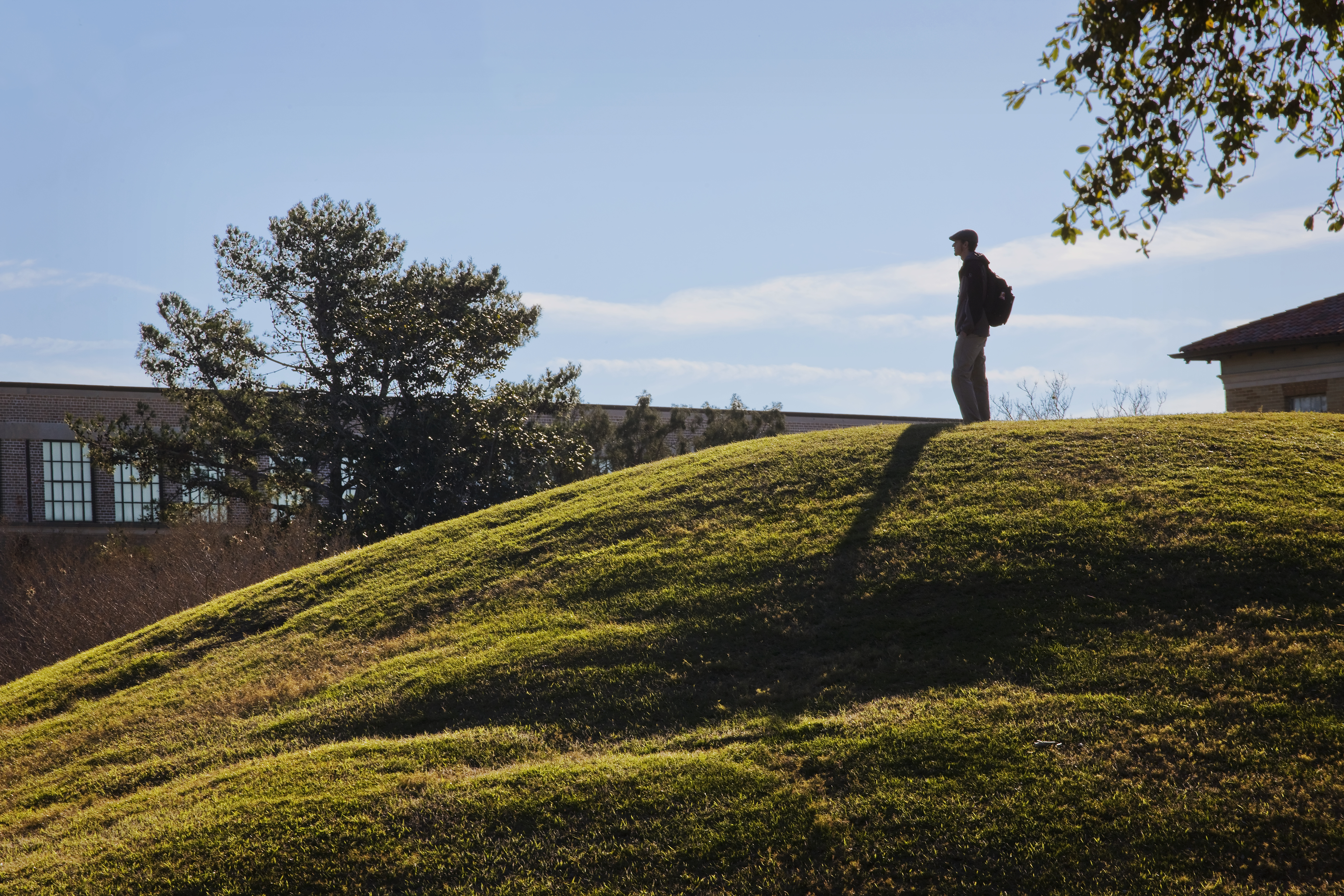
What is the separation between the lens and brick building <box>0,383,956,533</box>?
30.0 m

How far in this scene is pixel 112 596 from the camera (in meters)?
18.5

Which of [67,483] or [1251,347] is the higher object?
[1251,347]

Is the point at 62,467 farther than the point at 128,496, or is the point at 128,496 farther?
the point at 128,496

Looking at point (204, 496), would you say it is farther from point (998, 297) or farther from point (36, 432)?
point (998, 297)

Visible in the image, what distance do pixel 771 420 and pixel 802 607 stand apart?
2391cm

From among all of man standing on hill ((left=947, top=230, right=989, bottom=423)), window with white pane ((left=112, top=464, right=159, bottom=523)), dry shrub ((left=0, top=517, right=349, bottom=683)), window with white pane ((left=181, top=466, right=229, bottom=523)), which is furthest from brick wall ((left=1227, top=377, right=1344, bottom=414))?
window with white pane ((left=112, top=464, right=159, bottom=523))

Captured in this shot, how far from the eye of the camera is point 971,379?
1109 centimetres

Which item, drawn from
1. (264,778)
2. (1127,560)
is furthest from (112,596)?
(1127,560)

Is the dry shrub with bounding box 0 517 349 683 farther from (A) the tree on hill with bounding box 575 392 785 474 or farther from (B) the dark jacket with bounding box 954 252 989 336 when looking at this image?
(B) the dark jacket with bounding box 954 252 989 336

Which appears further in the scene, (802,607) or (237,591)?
(237,591)

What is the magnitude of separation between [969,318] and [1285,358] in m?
14.5

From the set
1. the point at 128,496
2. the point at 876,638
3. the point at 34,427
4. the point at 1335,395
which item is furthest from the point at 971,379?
the point at 34,427

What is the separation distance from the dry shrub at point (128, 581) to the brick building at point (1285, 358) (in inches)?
787

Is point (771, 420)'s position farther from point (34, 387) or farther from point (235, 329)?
point (34, 387)
